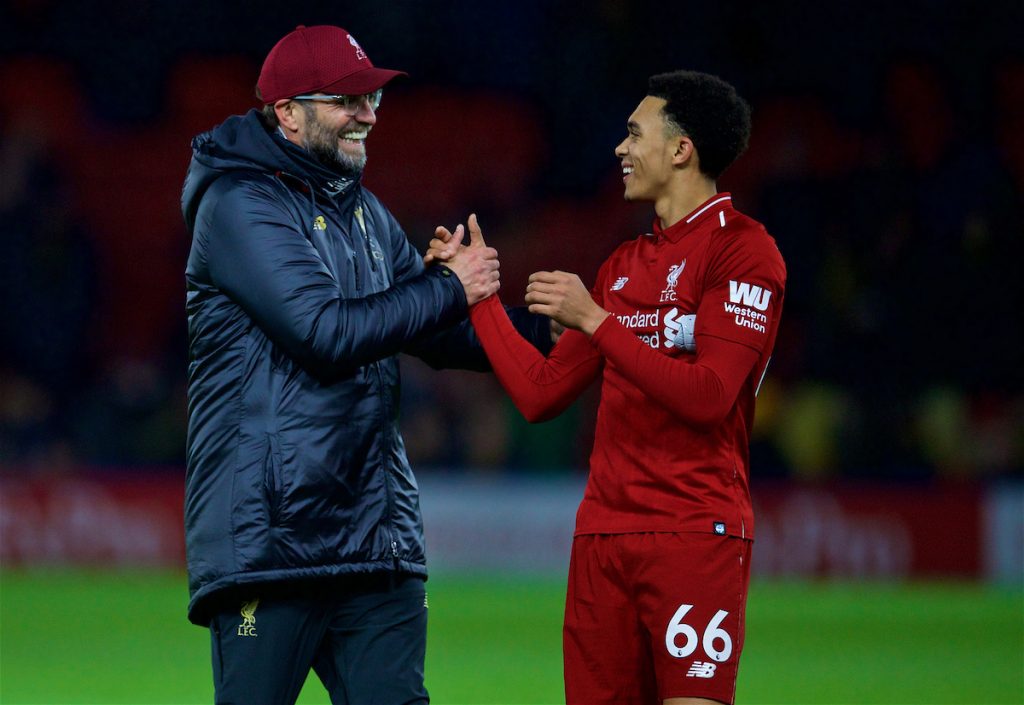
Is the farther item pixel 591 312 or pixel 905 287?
pixel 905 287

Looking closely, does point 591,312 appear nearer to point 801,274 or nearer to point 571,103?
point 801,274

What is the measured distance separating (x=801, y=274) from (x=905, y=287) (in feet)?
3.25

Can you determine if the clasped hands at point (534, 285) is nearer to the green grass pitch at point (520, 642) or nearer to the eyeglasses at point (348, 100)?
the eyeglasses at point (348, 100)

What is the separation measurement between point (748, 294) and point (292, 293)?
1.22m

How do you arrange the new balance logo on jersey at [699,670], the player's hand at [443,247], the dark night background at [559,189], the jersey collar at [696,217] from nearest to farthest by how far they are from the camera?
the new balance logo on jersey at [699,670], the jersey collar at [696,217], the player's hand at [443,247], the dark night background at [559,189]

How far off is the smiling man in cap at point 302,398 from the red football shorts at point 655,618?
1.76 feet

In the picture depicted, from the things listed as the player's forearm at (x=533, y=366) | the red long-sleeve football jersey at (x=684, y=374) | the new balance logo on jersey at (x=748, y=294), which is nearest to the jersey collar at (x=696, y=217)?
the red long-sleeve football jersey at (x=684, y=374)

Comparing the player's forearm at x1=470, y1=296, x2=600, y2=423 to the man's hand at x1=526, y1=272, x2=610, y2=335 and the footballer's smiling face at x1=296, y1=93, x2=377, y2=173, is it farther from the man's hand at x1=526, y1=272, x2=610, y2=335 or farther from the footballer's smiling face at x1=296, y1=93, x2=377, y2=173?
the footballer's smiling face at x1=296, y1=93, x2=377, y2=173

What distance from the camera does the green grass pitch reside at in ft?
26.5

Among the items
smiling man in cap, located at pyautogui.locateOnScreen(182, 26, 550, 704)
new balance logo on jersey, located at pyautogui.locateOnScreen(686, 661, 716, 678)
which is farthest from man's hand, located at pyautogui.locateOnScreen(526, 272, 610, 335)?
new balance logo on jersey, located at pyautogui.locateOnScreen(686, 661, 716, 678)

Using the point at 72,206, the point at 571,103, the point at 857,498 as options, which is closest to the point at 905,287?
the point at 857,498

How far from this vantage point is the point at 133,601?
11500mm

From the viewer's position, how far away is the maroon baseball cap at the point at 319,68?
175 inches

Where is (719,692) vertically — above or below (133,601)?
above
